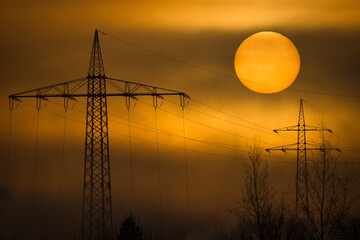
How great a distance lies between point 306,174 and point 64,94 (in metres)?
22.6

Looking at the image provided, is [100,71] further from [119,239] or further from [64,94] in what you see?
[119,239]

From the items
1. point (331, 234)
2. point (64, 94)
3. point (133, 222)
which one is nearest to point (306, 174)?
point (331, 234)

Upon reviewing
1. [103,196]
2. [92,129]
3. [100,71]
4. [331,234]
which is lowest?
[331,234]

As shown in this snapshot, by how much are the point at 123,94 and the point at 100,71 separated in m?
3.29

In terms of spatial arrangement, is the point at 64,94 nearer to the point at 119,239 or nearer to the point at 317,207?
the point at 119,239

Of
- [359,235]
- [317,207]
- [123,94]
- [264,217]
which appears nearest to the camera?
[317,207]

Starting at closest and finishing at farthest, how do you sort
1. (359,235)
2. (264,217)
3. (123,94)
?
(264,217) → (359,235) → (123,94)

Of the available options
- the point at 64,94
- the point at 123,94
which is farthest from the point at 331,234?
the point at 64,94

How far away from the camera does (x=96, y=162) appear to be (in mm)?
66188

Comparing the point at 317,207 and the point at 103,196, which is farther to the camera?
the point at 103,196

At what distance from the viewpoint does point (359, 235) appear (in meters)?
65.9

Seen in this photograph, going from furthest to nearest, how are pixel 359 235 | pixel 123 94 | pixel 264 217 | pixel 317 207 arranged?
pixel 123 94
pixel 359 235
pixel 264 217
pixel 317 207

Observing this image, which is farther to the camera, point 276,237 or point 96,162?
point 96,162

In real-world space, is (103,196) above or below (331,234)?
above
